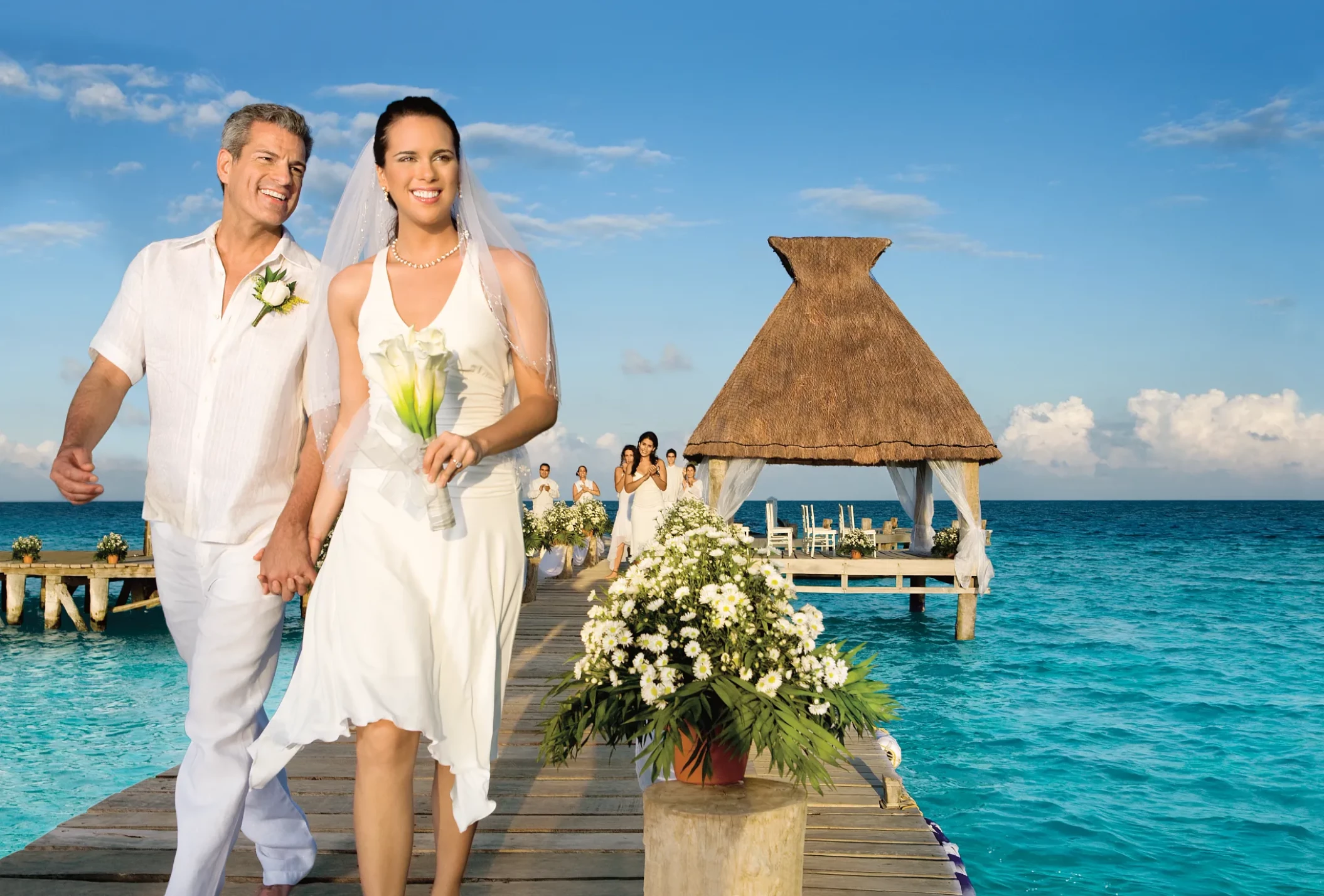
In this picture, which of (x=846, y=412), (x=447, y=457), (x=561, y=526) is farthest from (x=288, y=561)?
(x=846, y=412)

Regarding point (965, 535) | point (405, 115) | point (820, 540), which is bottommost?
point (820, 540)

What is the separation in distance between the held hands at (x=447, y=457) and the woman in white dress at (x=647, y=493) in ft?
41.1

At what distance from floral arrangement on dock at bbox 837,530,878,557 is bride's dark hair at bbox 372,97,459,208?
18.9 metres

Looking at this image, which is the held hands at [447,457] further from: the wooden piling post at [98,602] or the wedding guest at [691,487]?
the wooden piling post at [98,602]

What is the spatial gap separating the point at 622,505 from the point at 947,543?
321 inches

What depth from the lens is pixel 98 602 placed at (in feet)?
71.9

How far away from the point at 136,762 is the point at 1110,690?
52.0ft

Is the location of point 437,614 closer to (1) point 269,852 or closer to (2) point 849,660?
(1) point 269,852

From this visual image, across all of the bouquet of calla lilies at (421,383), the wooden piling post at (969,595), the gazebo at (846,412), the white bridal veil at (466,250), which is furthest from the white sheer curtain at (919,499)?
the bouquet of calla lilies at (421,383)

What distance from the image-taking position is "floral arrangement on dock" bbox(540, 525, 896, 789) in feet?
10.3

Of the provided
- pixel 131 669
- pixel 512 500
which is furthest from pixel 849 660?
pixel 131 669

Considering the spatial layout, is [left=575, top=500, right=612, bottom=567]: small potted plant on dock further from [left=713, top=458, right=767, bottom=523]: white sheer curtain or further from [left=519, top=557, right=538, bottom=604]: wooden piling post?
[left=519, top=557, right=538, bottom=604]: wooden piling post

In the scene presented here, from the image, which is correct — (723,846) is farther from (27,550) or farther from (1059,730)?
(27,550)

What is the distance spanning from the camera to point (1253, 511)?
121 meters
